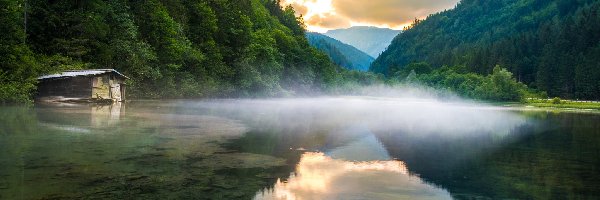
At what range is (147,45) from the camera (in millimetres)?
52688

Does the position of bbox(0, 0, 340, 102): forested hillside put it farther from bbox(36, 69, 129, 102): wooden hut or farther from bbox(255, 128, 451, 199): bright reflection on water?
bbox(255, 128, 451, 199): bright reflection on water

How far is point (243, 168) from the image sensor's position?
12203mm

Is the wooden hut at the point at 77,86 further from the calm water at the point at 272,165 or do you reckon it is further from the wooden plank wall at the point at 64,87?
the calm water at the point at 272,165

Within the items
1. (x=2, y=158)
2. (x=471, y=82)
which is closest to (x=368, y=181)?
(x=2, y=158)

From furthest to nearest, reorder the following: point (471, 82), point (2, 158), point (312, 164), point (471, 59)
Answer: point (471, 59), point (471, 82), point (312, 164), point (2, 158)

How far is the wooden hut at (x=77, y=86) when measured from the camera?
37125 millimetres

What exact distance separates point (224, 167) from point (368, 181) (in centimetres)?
371

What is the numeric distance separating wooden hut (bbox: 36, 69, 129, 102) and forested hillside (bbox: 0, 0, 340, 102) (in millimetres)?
1305

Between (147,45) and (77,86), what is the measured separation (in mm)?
15111

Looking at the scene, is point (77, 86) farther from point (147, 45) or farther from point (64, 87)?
point (147, 45)

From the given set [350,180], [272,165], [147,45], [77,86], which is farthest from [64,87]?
[350,180]

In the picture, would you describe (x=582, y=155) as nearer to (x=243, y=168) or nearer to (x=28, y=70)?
(x=243, y=168)

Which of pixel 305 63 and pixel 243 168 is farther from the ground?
pixel 305 63

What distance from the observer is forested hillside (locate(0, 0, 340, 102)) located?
33.6 metres
